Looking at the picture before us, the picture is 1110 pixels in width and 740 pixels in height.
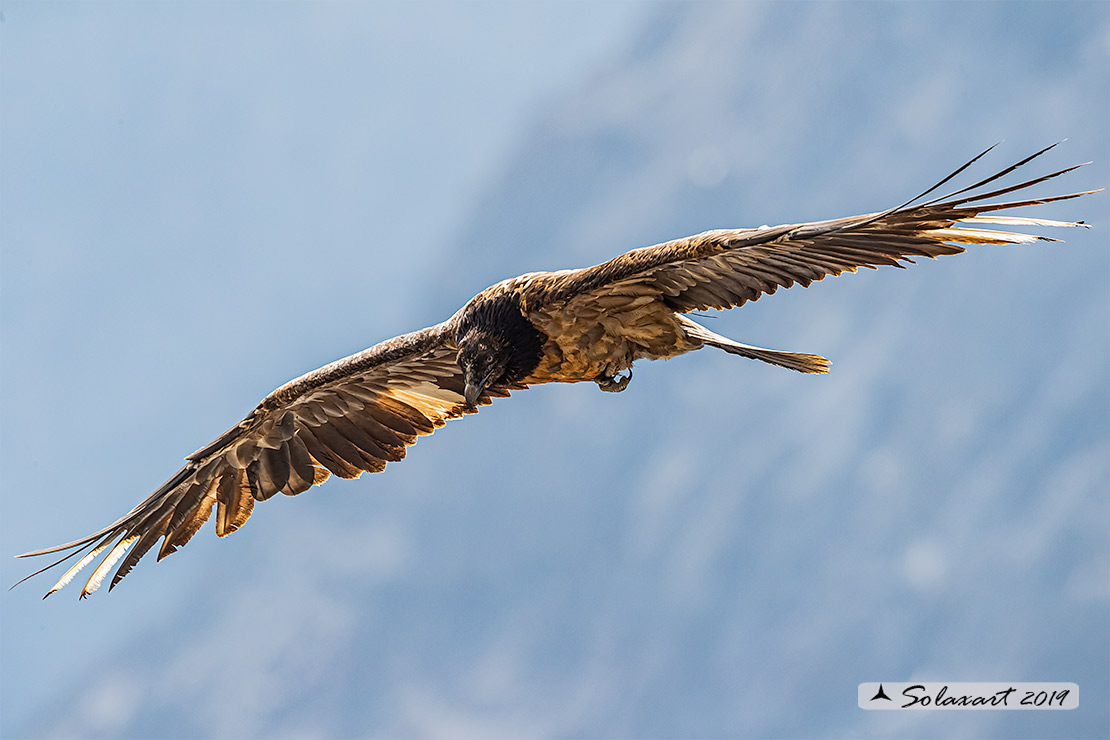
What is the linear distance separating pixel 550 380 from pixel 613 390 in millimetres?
534

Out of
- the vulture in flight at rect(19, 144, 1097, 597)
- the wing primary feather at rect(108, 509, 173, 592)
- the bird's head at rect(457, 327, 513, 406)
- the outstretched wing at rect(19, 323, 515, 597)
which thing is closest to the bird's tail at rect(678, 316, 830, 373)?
the vulture in flight at rect(19, 144, 1097, 597)

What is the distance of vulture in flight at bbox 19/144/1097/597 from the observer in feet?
23.1

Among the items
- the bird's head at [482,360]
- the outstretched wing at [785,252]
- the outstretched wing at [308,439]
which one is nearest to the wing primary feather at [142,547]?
the outstretched wing at [308,439]

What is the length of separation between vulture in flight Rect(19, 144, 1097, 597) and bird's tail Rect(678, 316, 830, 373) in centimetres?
1

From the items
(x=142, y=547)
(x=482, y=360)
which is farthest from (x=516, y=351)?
(x=142, y=547)

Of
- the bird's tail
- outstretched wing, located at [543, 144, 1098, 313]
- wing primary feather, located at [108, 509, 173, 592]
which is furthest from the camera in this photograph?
wing primary feather, located at [108, 509, 173, 592]

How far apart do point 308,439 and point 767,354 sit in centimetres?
409

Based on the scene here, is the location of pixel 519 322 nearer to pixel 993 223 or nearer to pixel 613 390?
pixel 613 390

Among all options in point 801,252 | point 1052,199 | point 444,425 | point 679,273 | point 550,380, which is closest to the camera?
point 1052,199

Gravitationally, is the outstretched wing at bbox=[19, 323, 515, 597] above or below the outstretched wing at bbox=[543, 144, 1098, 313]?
above

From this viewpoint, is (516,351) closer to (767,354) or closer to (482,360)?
(482,360)

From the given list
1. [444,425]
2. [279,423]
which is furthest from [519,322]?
[279,423]

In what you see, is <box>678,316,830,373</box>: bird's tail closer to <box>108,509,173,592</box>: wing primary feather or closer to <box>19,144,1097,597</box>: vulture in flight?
<box>19,144,1097,597</box>: vulture in flight

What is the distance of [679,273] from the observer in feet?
26.7
